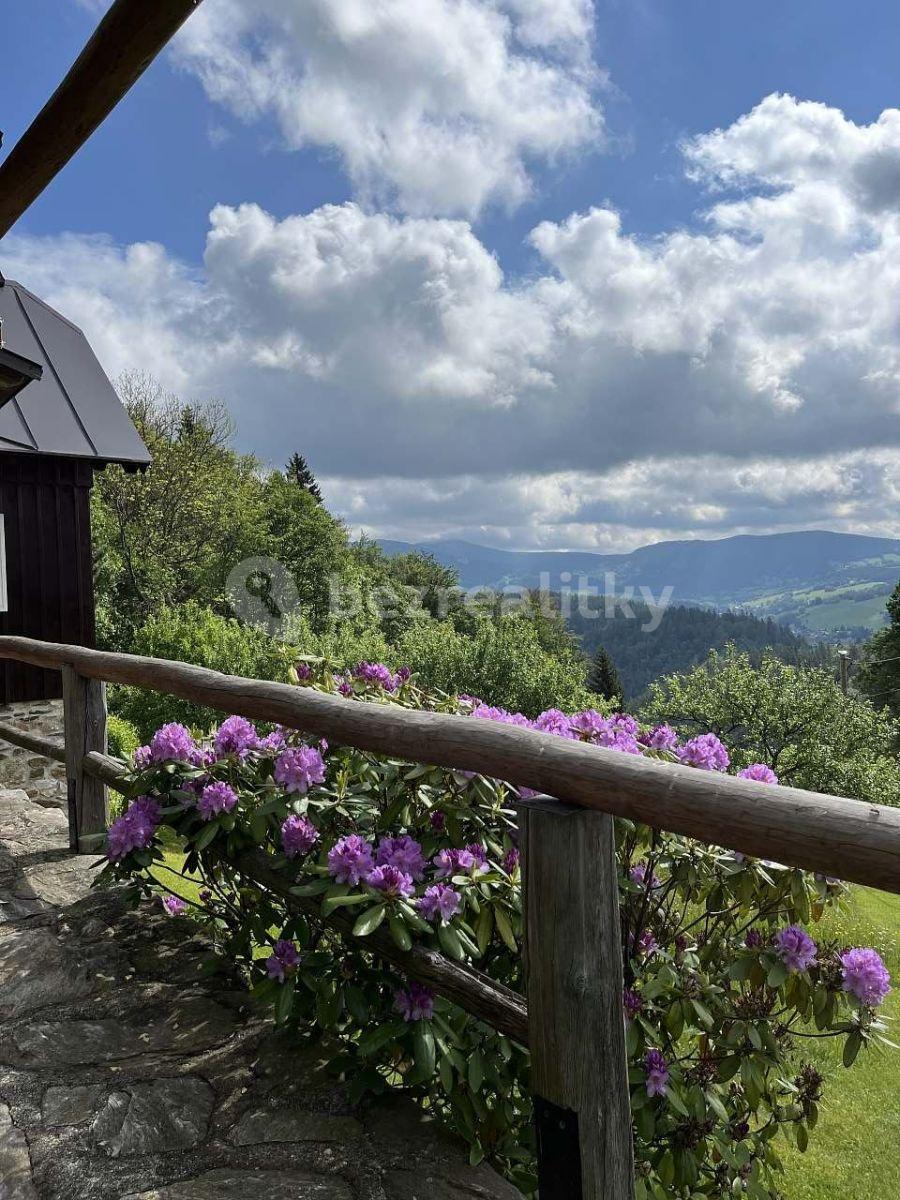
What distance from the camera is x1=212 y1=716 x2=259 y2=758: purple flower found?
2.41 metres

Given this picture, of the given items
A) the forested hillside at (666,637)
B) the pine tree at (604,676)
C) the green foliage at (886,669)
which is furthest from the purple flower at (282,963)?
the forested hillside at (666,637)

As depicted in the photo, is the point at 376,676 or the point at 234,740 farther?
the point at 376,676

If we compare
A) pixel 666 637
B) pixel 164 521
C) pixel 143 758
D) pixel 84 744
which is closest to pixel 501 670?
pixel 164 521

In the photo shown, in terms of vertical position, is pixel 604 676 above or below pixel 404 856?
below

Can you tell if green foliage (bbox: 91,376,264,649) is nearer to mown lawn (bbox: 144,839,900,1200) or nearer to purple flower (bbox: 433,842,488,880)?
mown lawn (bbox: 144,839,900,1200)

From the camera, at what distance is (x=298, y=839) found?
2.12m

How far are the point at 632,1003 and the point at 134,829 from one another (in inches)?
58.5

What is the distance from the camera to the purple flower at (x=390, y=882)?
183 centimetres

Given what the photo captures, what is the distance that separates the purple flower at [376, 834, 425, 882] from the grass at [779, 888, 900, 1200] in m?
1.99

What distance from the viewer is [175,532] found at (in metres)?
22.6

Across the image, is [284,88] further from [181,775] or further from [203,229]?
[203,229]

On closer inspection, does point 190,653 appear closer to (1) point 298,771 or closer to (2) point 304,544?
(2) point 304,544

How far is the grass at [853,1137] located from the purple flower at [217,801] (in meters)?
2.31

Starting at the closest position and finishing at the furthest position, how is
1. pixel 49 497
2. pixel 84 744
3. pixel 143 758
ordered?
pixel 143 758
pixel 84 744
pixel 49 497
